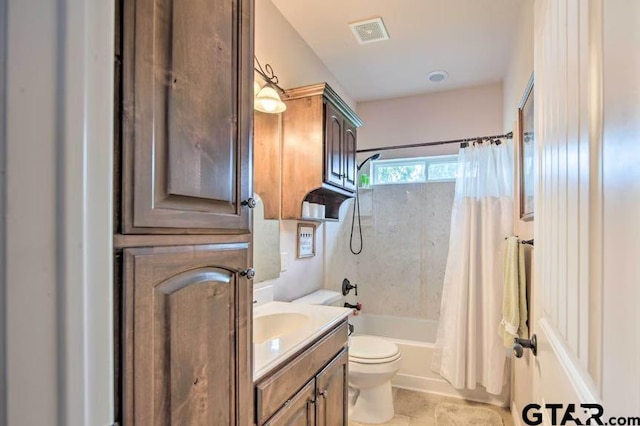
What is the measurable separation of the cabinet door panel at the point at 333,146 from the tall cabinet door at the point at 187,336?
131 centimetres

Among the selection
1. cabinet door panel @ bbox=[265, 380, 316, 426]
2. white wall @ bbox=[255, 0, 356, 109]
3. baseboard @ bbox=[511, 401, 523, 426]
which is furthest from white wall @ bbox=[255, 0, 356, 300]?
baseboard @ bbox=[511, 401, 523, 426]

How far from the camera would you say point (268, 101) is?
1.88m

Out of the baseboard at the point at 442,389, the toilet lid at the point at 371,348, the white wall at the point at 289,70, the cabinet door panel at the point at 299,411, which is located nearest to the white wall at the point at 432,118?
the white wall at the point at 289,70

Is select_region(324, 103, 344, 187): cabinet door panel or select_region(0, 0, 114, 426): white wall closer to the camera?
select_region(0, 0, 114, 426): white wall

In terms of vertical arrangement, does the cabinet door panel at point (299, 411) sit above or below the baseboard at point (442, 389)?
above

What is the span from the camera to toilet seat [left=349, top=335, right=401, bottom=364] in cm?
226

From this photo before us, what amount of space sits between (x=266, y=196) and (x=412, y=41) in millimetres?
1519

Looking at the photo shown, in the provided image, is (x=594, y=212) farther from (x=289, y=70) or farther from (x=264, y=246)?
(x=289, y=70)

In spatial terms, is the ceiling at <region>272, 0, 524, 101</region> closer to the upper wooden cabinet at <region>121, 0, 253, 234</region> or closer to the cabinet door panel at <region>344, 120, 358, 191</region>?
the cabinet door panel at <region>344, 120, 358, 191</region>

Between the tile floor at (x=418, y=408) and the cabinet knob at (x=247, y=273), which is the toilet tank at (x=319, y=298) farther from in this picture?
the cabinet knob at (x=247, y=273)

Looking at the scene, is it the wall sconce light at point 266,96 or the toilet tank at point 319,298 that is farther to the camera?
the toilet tank at point 319,298

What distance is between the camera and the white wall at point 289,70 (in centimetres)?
199

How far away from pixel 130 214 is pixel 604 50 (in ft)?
2.72

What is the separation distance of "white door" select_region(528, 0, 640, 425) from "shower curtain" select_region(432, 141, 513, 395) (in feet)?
5.64
